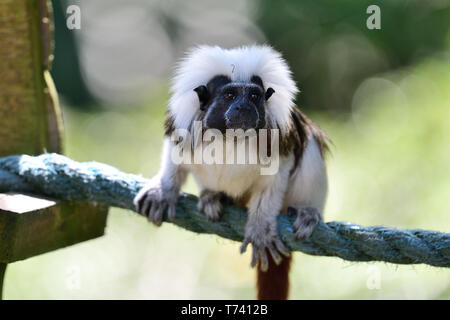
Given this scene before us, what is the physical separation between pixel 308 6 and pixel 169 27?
2.39m

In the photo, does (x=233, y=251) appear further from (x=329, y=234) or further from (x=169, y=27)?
(x=169, y=27)

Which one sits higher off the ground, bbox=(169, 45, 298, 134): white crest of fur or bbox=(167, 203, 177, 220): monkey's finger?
bbox=(169, 45, 298, 134): white crest of fur

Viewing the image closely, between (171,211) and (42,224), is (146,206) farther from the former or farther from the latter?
(42,224)

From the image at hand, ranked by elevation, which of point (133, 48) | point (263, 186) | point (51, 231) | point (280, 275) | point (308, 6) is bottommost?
point (280, 275)

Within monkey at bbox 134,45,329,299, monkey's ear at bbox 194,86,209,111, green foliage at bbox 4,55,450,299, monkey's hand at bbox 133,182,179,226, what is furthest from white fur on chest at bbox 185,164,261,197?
green foliage at bbox 4,55,450,299

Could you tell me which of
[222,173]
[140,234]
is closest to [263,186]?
[222,173]

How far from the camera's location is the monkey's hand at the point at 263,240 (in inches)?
95.0

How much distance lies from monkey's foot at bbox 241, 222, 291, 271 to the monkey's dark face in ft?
1.39

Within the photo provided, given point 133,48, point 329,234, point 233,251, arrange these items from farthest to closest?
point 133,48
point 233,251
point 329,234

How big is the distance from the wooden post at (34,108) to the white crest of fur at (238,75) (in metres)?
0.62

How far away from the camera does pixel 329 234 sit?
2268 millimetres

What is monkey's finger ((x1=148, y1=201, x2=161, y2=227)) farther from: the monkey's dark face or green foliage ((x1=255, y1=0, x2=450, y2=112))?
green foliage ((x1=255, y1=0, x2=450, y2=112))

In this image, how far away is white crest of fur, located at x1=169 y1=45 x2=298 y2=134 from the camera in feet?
8.05

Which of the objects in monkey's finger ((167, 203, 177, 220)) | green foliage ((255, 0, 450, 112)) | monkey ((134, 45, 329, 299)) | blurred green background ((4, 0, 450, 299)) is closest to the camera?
monkey ((134, 45, 329, 299))
